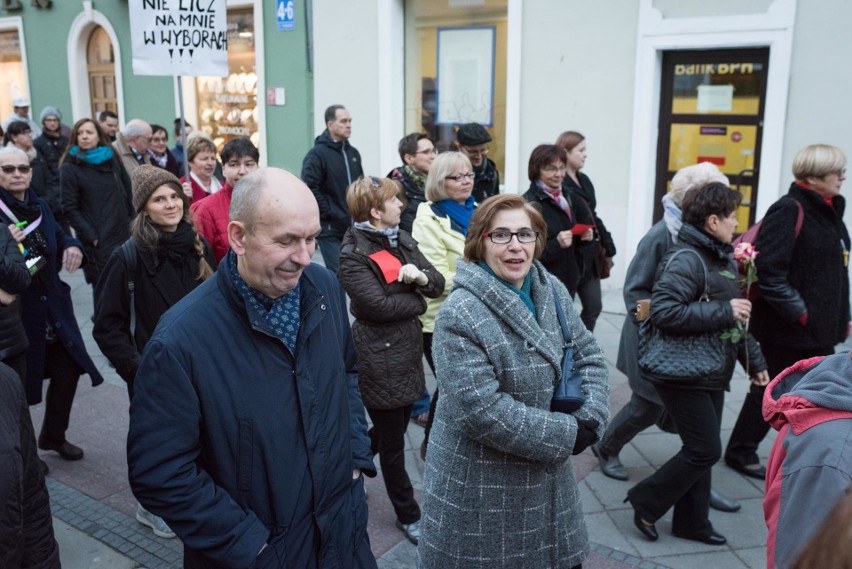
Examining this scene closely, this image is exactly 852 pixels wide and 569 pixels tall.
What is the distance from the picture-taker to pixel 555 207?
5.54 meters

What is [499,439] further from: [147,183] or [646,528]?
[147,183]

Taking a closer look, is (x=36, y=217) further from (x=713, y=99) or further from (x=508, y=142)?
(x=713, y=99)

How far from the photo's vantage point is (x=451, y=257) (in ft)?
15.3

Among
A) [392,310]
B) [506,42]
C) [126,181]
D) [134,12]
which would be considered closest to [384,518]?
[392,310]

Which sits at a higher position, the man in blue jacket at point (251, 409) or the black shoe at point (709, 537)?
the man in blue jacket at point (251, 409)

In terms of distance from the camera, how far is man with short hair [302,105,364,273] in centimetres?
752

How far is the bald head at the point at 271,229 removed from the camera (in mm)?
2221

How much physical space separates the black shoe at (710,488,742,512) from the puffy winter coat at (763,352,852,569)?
251cm

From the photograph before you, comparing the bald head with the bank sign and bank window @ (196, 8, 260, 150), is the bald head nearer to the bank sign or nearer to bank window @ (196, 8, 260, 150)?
the bank sign

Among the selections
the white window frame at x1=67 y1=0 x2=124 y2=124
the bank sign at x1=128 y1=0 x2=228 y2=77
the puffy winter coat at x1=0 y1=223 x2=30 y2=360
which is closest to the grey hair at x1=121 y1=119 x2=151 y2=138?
the bank sign at x1=128 y1=0 x2=228 y2=77

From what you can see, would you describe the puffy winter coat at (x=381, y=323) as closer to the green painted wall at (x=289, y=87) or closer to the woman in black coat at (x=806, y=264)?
the woman in black coat at (x=806, y=264)

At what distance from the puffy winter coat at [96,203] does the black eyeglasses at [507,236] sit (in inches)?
205

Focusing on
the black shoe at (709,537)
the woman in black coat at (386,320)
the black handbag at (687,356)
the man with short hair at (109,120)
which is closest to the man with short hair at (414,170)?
the woman in black coat at (386,320)

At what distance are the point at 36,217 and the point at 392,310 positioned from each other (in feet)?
7.57
